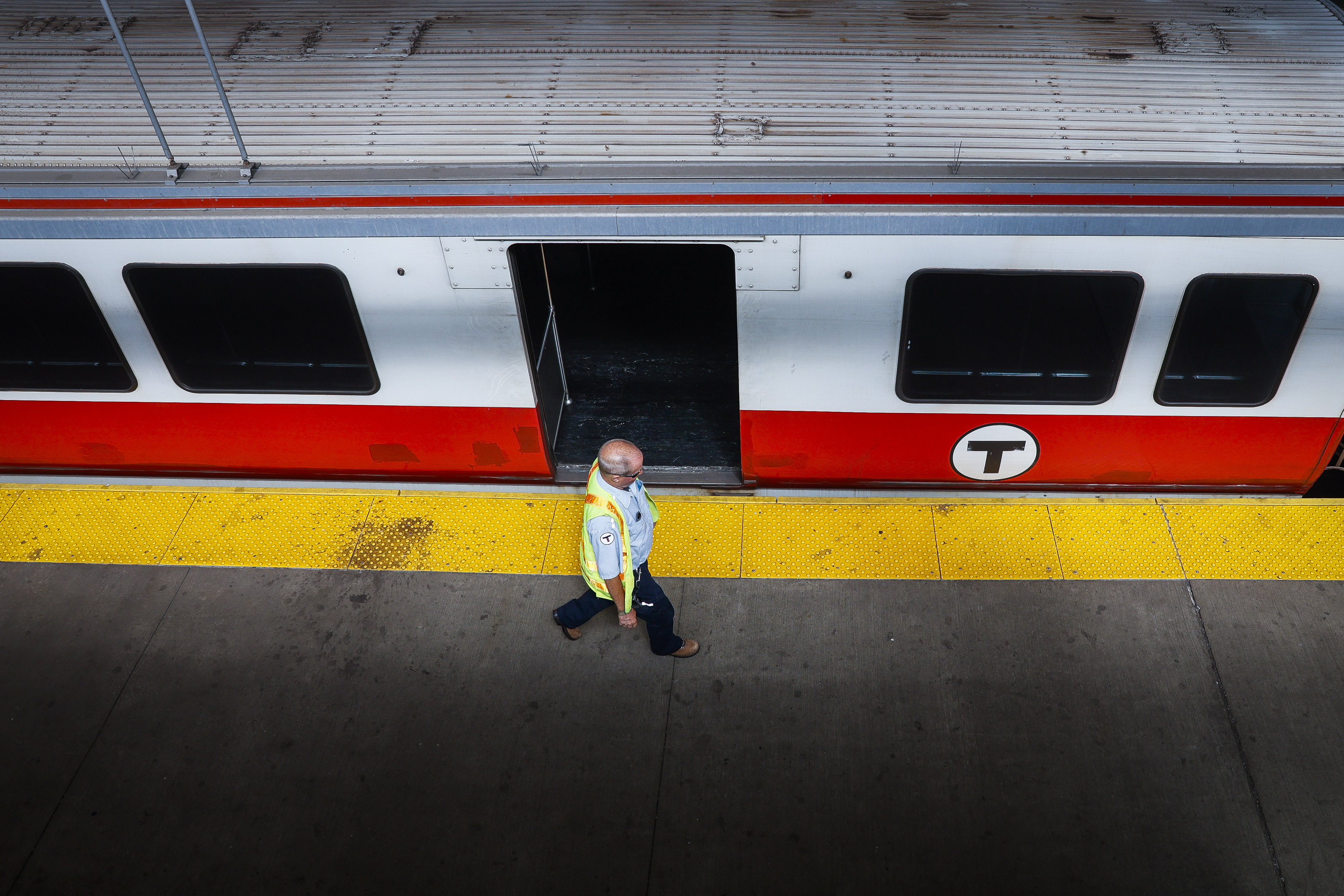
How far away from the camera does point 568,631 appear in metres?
5.19

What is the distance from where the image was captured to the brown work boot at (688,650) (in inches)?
201

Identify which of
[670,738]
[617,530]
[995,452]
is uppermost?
[617,530]

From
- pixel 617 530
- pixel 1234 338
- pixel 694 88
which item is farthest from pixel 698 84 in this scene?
pixel 1234 338

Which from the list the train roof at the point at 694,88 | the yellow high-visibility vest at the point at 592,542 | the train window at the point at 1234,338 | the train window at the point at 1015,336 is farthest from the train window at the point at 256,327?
the train window at the point at 1234,338

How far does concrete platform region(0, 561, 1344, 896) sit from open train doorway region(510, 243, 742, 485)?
1.07 meters

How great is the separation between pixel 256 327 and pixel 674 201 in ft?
8.07

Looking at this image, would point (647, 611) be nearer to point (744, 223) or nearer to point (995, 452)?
point (744, 223)

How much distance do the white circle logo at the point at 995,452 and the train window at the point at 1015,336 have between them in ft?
0.87

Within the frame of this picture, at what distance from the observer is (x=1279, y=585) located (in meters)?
5.36

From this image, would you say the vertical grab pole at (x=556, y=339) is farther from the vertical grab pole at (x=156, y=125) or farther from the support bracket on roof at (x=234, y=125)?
the vertical grab pole at (x=156, y=125)

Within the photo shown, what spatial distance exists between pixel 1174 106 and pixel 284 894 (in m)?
5.55

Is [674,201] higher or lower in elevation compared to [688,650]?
higher

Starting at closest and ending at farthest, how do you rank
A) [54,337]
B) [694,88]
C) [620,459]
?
[620,459] → [694,88] → [54,337]

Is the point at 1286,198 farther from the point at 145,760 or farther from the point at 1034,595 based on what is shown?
the point at 145,760
